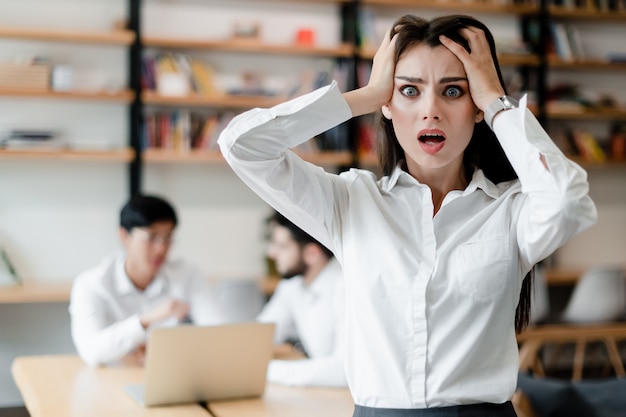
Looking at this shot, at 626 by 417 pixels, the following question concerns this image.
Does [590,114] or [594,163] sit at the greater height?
[590,114]

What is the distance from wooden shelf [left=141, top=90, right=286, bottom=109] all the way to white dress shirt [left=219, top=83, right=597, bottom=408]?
151 inches

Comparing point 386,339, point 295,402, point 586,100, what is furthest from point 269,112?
point 586,100

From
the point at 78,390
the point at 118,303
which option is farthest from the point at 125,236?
the point at 78,390

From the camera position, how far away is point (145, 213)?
345cm

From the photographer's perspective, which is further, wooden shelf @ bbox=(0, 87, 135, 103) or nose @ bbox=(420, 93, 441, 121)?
wooden shelf @ bbox=(0, 87, 135, 103)

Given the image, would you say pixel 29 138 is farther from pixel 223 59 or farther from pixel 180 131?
pixel 223 59

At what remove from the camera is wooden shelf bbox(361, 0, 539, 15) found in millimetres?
5879

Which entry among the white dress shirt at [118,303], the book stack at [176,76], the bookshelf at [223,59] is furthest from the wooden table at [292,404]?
the book stack at [176,76]

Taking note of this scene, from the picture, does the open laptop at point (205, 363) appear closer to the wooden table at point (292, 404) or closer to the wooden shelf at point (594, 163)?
the wooden table at point (292, 404)

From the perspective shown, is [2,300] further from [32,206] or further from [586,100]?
[586,100]

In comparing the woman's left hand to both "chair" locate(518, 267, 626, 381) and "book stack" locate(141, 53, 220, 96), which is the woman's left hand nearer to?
"chair" locate(518, 267, 626, 381)

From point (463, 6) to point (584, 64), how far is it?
3.05ft

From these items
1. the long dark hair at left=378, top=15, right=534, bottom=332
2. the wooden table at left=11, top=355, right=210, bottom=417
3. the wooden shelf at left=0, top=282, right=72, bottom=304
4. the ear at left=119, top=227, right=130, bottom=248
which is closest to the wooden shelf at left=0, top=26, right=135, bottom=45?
the wooden shelf at left=0, top=282, right=72, bottom=304

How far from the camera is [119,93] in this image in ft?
17.2
